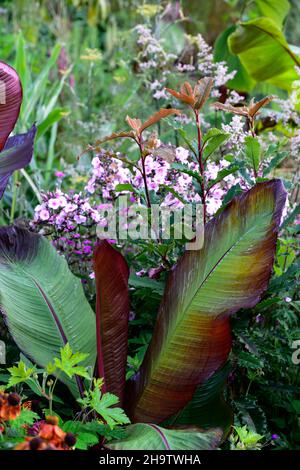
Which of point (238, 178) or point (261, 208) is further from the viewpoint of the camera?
point (238, 178)

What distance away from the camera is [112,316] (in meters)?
1.88

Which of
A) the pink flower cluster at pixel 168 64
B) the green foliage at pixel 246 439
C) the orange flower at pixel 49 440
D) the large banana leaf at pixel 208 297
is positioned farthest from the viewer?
the pink flower cluster at pixel 168 64

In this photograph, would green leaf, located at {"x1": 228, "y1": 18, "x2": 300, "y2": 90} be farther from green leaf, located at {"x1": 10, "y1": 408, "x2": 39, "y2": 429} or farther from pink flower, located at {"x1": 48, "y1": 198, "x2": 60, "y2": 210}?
green leaf, located at {"x1": 10, "y1": 408, "x2": 39, "y2": 429}

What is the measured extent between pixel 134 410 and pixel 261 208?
711 mm

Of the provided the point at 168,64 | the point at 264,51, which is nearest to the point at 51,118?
the point at 168,64

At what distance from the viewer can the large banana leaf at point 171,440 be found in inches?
61.6

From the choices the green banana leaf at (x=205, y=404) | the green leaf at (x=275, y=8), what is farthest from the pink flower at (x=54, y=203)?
the green leaf at (x=275, y=8)

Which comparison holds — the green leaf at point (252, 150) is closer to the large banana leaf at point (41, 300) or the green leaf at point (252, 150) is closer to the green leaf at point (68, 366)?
the large banana leaf at point (41, 300)

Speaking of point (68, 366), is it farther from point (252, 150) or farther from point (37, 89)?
point (37, 89)

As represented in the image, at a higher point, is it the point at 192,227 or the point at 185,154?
the point at 185,154

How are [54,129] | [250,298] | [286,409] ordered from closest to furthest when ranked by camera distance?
[250,298]
[286,409]
[54,129]
